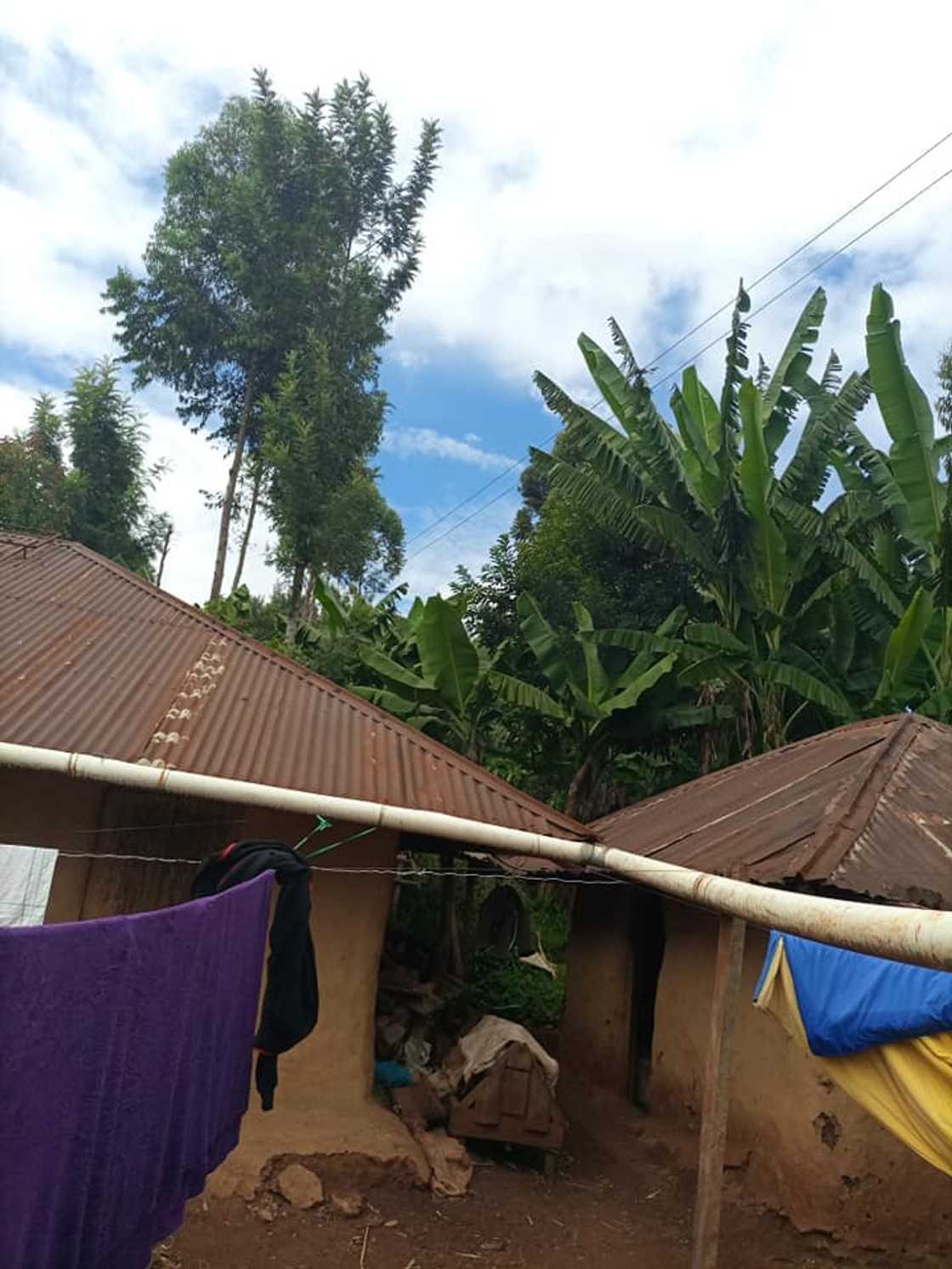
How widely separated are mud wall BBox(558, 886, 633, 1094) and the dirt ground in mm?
1689

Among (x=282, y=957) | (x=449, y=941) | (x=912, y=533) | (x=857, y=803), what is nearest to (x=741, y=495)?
(x=912, y=533)

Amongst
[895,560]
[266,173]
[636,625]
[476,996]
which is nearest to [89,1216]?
[476,996]

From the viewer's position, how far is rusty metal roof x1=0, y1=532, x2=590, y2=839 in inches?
247

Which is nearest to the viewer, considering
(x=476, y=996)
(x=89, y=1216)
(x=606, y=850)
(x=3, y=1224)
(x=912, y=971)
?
(x=3, y=1224)

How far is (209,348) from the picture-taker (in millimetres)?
22406

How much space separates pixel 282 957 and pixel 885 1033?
7.82 ft

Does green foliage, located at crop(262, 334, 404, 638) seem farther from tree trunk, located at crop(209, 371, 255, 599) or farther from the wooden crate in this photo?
the wooden crate

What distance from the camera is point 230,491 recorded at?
69.5 ft

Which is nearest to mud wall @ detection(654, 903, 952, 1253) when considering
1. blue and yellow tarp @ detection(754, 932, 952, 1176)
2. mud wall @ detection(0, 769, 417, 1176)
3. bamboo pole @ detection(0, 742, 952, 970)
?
bamboo pole @ detection(0, 742, 952, 970)

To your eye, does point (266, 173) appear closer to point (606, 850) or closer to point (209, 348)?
point (209, 348)

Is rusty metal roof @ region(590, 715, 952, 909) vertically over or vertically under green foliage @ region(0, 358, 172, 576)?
under

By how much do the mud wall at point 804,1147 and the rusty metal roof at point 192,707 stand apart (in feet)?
6.02

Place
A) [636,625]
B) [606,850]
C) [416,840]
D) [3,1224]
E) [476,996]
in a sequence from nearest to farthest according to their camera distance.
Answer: [3,1224]
[606,850]
[416,840]
[476,996]
[636,625]

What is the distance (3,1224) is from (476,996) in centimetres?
933
